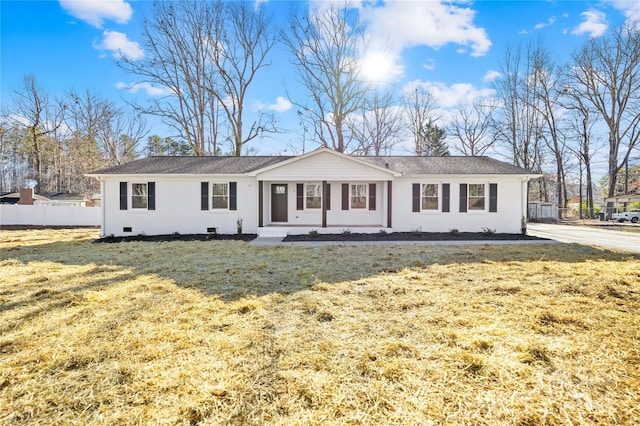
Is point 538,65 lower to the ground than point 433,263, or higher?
higher

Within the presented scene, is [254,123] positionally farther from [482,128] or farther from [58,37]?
[482,128]

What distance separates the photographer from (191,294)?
16.1 ft

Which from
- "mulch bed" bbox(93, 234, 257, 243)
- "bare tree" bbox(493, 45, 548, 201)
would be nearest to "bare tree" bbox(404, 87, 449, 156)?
"bare tree" bbox(493, 45, 548, 201)

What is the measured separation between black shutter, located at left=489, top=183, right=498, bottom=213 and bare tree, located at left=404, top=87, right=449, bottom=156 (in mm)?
16644

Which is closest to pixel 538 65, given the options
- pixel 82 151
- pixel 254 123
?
pixel 254 123

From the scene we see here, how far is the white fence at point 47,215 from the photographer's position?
1786 centimetres

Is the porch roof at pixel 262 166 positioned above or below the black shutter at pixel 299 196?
above

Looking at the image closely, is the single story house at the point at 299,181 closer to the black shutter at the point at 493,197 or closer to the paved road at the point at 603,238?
the black shutter at the point at 493,197

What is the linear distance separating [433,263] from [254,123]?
67.9 ft

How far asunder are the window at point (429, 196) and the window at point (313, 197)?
14.7 feet

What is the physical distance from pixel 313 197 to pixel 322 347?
11.3 m

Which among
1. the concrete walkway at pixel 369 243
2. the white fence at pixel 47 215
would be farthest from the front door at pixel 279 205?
the white fence at pixel 47 215

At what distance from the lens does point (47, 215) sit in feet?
59.7

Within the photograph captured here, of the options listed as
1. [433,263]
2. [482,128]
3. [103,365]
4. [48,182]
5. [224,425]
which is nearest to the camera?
[224,425]
